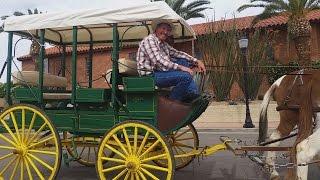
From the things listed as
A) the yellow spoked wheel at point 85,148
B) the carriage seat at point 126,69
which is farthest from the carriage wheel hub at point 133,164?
the carriage seat at point 126,69

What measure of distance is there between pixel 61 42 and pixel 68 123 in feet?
A: 6.92

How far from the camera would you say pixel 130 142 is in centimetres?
642

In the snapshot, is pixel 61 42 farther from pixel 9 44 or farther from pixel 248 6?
pixel 248 6

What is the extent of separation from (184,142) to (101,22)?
119 inches

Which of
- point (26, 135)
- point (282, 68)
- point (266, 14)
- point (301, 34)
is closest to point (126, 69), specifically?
point (26, 135)

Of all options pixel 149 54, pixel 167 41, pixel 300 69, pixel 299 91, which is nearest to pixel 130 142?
pixel 149 54

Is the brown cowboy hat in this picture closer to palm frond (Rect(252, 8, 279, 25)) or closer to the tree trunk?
the tree trunk

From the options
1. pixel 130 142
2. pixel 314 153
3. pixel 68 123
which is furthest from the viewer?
pixel 68 123

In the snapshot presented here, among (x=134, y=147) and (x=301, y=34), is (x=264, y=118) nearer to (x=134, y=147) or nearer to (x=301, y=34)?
(x=134, y=147)

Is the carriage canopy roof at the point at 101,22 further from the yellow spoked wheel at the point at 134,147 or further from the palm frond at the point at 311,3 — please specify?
the palm frond at the point at 311,3

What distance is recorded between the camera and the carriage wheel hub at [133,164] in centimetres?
613

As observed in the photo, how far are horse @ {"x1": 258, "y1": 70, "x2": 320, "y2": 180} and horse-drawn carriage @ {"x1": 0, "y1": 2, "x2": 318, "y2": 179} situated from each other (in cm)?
60

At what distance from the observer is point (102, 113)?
6953 mm

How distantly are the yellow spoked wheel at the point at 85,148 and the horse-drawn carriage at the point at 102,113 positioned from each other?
31mm
